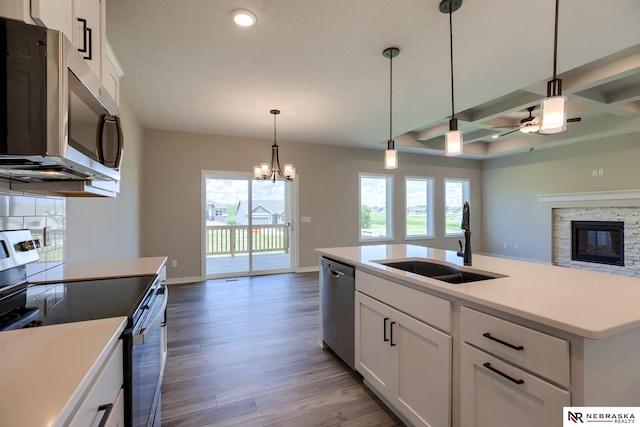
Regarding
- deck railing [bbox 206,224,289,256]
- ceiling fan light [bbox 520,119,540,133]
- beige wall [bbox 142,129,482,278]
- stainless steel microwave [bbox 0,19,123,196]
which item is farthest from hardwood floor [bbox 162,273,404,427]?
ceiling fan light [bbox 520,119,540,133]

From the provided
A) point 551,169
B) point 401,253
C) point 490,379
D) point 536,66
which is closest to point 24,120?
point 490,379

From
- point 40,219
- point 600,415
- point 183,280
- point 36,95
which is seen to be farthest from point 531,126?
point 183,280

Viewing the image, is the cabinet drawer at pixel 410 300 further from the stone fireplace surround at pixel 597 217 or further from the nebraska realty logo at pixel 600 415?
the stone fireplace surround at pixel 597 217

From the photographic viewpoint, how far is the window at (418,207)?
703 centimetres

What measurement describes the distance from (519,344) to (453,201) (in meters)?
7.17

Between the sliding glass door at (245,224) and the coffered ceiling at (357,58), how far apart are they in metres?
1.33

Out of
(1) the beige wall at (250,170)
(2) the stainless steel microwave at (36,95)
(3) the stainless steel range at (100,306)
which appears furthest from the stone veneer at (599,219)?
(2) the stainless steel microwave at (36,95)

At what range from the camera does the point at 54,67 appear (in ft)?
2.93

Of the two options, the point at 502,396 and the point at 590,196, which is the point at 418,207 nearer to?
the point at 590,196

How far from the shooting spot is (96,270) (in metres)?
1.80

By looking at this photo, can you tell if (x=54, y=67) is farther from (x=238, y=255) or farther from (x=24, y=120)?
(x=238, y=255)

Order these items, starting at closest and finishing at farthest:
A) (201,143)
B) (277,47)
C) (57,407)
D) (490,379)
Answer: (57,407) → (490,379) → (277,47) → (201,143)

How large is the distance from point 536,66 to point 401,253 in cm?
229

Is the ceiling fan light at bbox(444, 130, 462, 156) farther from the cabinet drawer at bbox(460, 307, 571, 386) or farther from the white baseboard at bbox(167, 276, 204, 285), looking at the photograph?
the white baseboard at bbox(167, 276, 204, 285)
